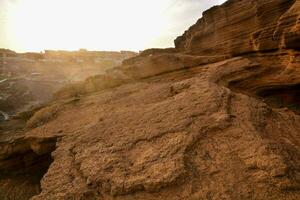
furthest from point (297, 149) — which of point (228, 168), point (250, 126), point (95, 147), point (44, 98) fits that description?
point (44, 98)

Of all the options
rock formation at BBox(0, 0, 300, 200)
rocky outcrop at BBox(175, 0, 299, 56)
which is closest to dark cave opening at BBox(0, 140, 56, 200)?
rock formation at BBox(0, 0, 300, 200)

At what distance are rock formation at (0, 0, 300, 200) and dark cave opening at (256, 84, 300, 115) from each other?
2 centimetres

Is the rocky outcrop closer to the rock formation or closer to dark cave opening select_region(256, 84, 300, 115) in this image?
the rock formation

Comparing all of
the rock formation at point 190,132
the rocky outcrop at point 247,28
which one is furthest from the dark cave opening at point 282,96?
the rocky outcrop at point 247,28

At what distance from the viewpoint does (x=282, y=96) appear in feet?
22.0

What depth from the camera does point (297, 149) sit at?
404 centimetres

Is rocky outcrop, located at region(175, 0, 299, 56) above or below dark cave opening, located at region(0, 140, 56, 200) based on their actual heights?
above

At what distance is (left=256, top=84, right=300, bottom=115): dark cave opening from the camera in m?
6.45

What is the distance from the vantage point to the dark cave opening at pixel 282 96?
6.45 meters

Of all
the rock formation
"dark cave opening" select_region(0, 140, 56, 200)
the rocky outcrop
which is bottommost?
"dark cave opening" select_region(0, 140, 56, 200)

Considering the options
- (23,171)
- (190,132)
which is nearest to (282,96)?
(190,132)

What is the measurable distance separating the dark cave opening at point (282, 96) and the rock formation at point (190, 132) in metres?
0.02

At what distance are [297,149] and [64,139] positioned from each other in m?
4.83

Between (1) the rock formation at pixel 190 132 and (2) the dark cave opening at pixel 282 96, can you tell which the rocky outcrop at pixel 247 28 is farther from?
(2) the dark cave opening at pixel 282 96
